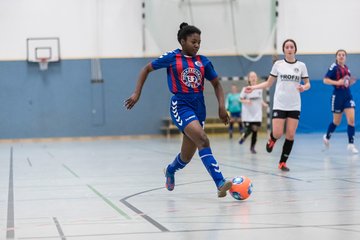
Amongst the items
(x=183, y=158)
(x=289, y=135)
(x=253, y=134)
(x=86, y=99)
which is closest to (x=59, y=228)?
(x=183, y=158)

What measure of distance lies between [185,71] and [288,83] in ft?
12.0

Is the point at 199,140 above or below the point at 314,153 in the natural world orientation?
above

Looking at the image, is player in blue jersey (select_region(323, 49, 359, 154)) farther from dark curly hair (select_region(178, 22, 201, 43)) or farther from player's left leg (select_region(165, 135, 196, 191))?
dark curly hair (select_region(178, 22, 201, 43))

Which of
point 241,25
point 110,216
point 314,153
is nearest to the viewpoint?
point 110,216

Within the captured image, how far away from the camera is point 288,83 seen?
10.7m

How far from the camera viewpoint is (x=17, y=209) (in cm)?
695

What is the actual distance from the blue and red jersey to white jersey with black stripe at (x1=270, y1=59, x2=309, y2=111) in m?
3.35

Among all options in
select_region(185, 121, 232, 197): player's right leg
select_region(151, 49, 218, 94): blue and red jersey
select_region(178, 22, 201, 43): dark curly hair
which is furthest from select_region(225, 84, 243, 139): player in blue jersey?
select_region(185, 121, 232, 197): player's right leg

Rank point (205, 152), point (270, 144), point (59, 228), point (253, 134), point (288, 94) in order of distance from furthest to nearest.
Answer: point (253, 134)
point (270, 144)
point (288, 94)
point (205, 152)
point (59, 228)

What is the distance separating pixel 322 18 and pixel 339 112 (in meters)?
13.6

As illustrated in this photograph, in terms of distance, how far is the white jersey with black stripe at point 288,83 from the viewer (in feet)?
34.8

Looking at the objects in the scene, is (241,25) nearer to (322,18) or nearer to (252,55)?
(252,55)

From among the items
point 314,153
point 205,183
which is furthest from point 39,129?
point 205,183

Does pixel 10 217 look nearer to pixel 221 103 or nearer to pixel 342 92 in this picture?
pixel 221 103
